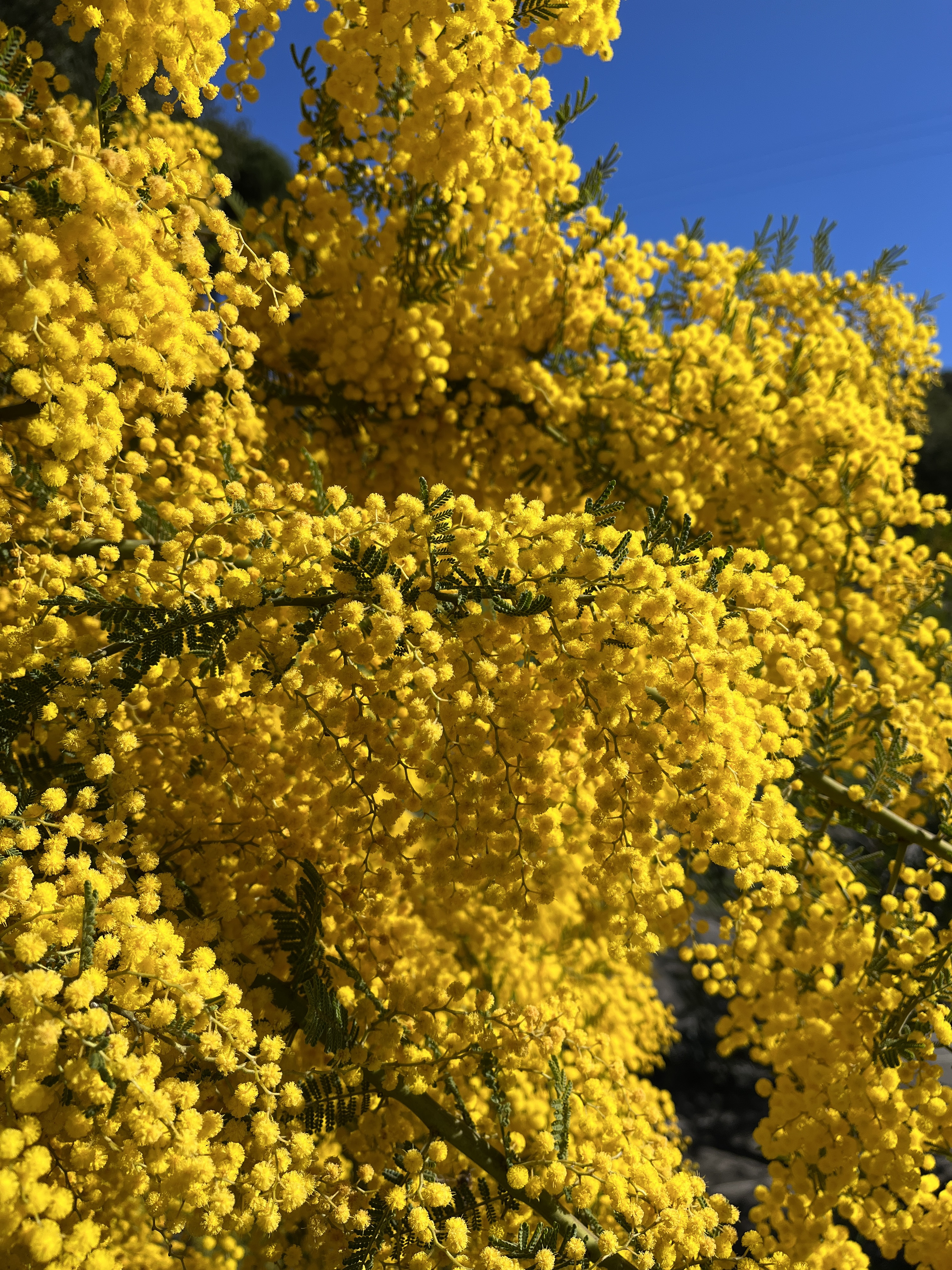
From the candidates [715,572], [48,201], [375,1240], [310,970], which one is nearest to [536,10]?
[48,201]

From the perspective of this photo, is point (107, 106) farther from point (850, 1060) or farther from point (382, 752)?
point (850, 1060)

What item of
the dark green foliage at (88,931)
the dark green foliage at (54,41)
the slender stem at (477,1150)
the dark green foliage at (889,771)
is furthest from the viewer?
the dark green foliage at (54,41)

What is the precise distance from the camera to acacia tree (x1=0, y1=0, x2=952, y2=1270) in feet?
3.81

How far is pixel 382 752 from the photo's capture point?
136 centimetres

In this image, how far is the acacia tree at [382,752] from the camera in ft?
3.81

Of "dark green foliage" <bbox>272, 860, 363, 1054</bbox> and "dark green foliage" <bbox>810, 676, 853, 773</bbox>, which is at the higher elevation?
"dark green foliage" <bbox>810, 676, 853, 773</bbox>

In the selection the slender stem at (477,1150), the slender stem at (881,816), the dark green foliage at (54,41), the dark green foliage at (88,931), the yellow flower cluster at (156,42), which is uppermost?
the dark green foliage at (54,41)

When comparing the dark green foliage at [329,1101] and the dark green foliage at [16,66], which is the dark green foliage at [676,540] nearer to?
the dark green foliage at [329,1101]

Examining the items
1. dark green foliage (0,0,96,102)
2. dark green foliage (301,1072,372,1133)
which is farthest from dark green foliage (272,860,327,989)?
dark green foliage (0,0,96,102)

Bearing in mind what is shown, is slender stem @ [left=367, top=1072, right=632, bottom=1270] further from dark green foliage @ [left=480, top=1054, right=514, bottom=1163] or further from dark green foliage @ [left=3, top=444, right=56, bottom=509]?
dark green foliage @ [left=3, top=444, right=56, bottom=509]

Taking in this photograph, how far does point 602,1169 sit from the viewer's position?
1569mm

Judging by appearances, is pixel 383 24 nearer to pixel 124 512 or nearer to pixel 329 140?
pixel 329 140

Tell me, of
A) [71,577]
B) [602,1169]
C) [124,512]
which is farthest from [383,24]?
[602,1169]

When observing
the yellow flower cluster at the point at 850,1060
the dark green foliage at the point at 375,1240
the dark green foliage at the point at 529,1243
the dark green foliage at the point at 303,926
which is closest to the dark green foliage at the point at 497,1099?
the dark green foliage at the point at 529,1243
